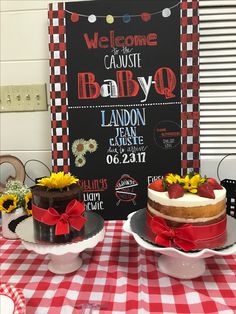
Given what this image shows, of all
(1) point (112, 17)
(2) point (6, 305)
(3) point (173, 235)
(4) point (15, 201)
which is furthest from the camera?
(1) point (112, 17)

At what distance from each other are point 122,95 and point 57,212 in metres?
0.56

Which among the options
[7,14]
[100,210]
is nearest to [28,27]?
[7,14]

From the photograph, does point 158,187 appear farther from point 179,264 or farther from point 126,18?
point 126,18

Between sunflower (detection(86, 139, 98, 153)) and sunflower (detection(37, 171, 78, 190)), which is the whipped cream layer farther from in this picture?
sunflower (detection(86, 139, 98, 153))

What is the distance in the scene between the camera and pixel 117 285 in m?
0.79

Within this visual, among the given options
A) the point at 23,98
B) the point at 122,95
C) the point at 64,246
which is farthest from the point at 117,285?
the point at 23,98

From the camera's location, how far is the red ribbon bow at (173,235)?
76cm

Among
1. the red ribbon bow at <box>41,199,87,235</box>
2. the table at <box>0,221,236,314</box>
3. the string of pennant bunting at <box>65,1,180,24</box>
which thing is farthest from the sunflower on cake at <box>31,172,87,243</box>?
the string of pennant bunting at <box>65,1,180,24</box>

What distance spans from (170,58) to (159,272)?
77 centimetres

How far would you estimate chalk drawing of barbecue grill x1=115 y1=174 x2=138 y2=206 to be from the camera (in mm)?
1215

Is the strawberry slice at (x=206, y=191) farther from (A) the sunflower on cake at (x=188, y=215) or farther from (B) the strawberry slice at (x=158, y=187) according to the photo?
(B) the strawberry slice at (x=158, y=187)

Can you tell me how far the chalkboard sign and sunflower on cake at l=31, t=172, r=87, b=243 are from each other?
1.20 feet

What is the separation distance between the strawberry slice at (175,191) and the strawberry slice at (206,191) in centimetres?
5

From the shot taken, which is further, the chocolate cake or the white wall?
the white wall
